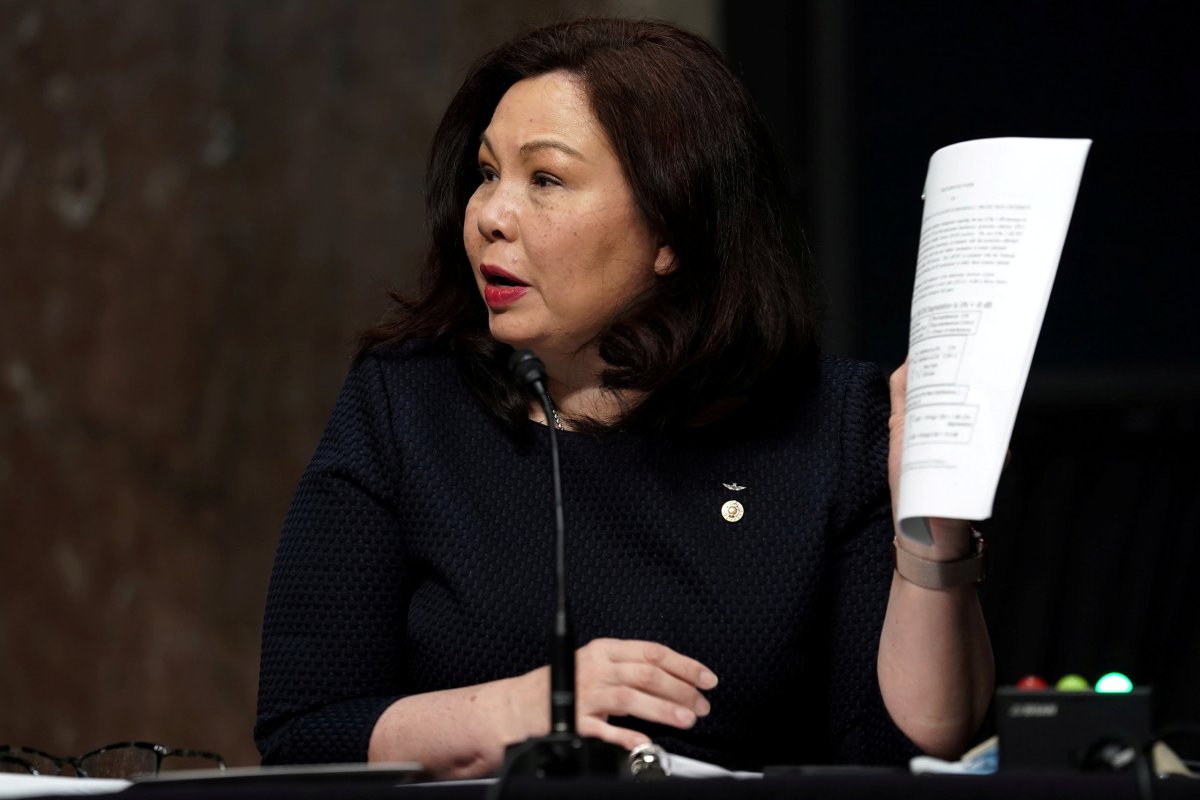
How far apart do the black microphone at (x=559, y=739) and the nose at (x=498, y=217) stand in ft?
1.36

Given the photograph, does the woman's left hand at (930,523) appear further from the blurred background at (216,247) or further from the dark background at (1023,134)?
the blurred background at (216,247)

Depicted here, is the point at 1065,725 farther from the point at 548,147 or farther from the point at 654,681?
the point at 548,147

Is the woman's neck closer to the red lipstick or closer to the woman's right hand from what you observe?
the red lipstick

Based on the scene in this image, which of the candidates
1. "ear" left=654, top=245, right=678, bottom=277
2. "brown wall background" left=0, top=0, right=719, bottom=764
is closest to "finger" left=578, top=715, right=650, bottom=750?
"ear" left=654, top=245, right=678, bottom=277

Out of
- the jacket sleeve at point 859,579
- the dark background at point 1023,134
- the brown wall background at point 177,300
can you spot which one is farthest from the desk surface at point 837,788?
the brown wall background at point 177,300

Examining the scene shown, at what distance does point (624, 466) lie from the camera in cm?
193

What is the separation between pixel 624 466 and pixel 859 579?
0.32m

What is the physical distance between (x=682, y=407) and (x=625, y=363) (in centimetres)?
9

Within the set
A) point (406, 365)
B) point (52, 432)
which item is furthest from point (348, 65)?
point (406, 365)

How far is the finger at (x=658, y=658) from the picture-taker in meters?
1.56

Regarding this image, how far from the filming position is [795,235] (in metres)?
2.07

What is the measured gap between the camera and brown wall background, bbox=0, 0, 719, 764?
358 centimetres

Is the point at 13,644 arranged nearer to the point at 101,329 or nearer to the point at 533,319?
the point at 101,329

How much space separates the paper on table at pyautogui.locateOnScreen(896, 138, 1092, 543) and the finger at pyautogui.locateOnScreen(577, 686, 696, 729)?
1.22ft
